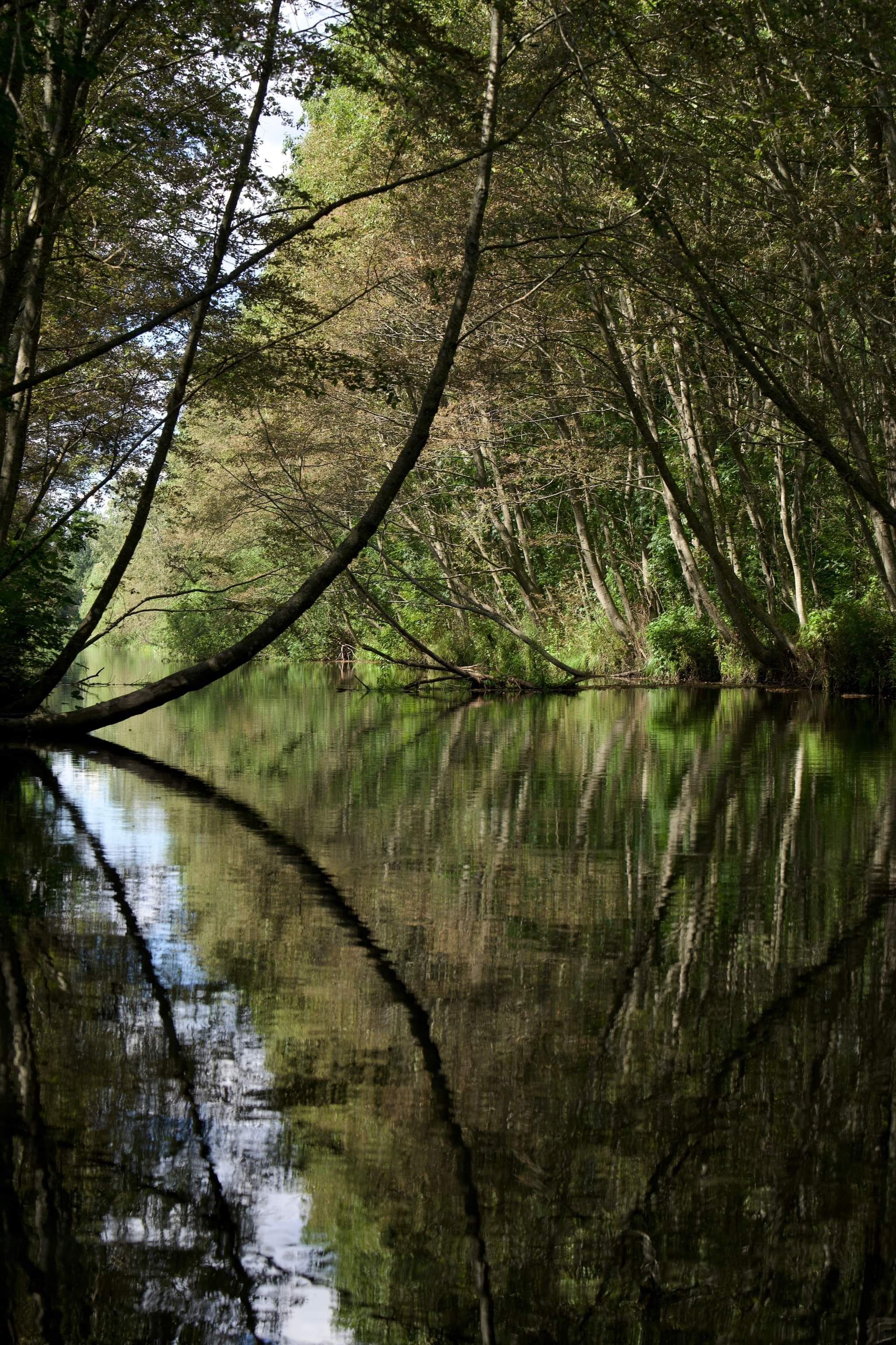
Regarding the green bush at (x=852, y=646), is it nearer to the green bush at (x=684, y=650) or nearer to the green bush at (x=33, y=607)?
the green bush at (x=684, y=650)

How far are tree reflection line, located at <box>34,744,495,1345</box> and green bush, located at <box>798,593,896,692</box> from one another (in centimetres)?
1454

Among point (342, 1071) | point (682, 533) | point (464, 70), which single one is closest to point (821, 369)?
point (464, 70)

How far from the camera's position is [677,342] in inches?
747

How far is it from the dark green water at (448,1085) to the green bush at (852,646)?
14440mm

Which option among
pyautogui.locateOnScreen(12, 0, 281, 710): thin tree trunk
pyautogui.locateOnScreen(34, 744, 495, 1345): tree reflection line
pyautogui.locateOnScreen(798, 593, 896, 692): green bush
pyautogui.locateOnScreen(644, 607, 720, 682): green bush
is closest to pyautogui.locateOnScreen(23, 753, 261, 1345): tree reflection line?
pyautogui.locateOnScreen(34, 744, 495, 1345): tree reflection line

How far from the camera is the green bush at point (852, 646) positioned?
2089 centimetres

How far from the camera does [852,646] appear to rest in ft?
69.9

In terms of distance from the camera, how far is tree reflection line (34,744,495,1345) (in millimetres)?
2271

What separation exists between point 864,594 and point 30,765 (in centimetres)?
1698

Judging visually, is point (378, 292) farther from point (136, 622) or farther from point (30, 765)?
point (136, 622)

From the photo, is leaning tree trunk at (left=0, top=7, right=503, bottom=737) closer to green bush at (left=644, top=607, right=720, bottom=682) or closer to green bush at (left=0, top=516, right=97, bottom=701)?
green bush at (left=0, top=516, right=97, bottom=701)

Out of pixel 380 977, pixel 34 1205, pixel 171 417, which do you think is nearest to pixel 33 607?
pixel 171 417

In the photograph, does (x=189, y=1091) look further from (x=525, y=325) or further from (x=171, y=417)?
(x=525, y=325)

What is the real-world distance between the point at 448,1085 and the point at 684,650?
21.6 meters
